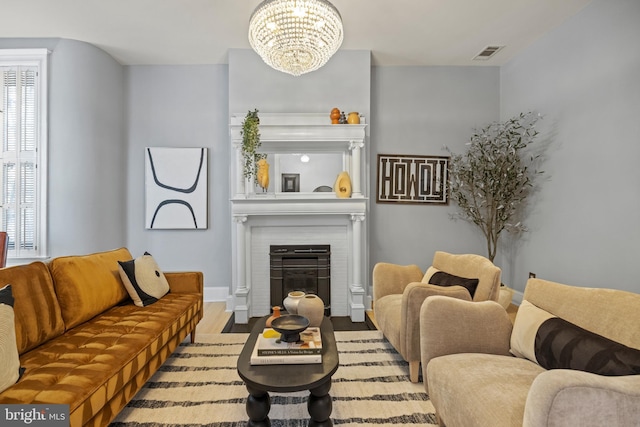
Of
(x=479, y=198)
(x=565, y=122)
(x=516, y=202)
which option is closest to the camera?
(x=565, y=122)

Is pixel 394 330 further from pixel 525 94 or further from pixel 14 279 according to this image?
pixel 525 94

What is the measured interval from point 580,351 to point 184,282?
9.11ft

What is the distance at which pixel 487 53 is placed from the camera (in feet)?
13.2

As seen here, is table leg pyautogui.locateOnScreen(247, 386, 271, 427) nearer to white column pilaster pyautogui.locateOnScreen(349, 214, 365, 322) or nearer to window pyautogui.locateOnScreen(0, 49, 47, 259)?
white column pilaster pyautogui.locateOnScreen(349, 214, 365, 322)

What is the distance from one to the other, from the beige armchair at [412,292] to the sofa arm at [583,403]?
1.14m

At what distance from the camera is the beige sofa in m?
1.01

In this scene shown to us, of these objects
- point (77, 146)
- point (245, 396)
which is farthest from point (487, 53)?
point (77, 146)

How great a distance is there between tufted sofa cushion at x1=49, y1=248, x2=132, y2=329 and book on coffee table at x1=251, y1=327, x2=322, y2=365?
1215mm

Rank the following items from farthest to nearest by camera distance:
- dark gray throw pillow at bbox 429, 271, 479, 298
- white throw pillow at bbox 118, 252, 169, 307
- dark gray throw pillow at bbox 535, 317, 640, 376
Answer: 1. white throw pillow at bbox 118, 252, 169, 307
2. dark gray throw pillow at bbox 429, 271, 479, 298
3. dark gray throw pillow at bbox 535, 317, 640, 376

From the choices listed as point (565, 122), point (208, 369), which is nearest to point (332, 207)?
point (208, 369)

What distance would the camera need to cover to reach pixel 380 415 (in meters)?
1.91

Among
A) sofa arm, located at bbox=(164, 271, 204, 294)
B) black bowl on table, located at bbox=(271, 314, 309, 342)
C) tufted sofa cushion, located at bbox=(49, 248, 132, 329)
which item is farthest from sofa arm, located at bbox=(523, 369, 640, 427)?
sofa arm, located at bbox=(164, 271, 204, 294)

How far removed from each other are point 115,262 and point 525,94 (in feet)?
14.8

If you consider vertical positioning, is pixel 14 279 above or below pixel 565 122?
below
